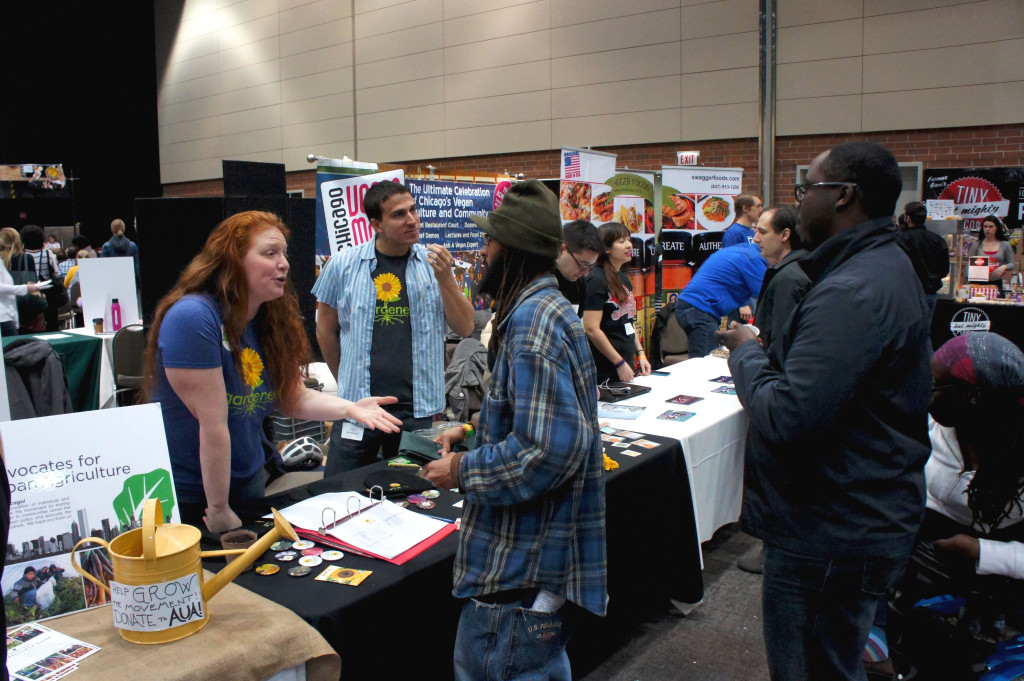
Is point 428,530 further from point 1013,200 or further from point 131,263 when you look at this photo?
point 1013,200

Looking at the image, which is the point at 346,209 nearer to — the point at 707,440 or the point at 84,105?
the point at 707,440

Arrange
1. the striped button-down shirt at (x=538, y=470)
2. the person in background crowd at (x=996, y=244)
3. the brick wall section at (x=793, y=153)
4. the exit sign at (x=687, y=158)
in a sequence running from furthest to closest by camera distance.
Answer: the exit sign at (x=687, y=158)
the person in background crowd at (x=996, y=244)
the brick wall section at (x=793, y=153)
the striped button-down shirt at (x=538, y=470)

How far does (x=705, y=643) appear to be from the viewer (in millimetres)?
2686

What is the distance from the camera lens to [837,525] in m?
1.48

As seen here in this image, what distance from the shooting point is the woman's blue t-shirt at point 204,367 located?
5.43 ft

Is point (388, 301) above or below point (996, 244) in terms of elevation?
below

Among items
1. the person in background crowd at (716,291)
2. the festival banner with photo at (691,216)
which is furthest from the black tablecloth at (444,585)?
the festival banner with photo at (691,216)

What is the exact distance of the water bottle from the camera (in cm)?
574

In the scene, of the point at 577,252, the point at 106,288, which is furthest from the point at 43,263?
the point at 577,252

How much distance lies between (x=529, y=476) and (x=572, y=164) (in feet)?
17.5

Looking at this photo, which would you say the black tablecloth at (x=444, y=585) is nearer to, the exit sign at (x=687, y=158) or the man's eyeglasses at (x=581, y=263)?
the man's eyeglasses at (x=581, y=263)

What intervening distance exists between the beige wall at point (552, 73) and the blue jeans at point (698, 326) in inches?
215

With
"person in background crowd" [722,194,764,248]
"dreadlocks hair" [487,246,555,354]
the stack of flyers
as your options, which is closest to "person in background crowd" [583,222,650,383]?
"person in background crowd" [722,194,764,248]

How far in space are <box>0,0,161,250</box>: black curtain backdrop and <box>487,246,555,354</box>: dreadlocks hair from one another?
17.3 meters
